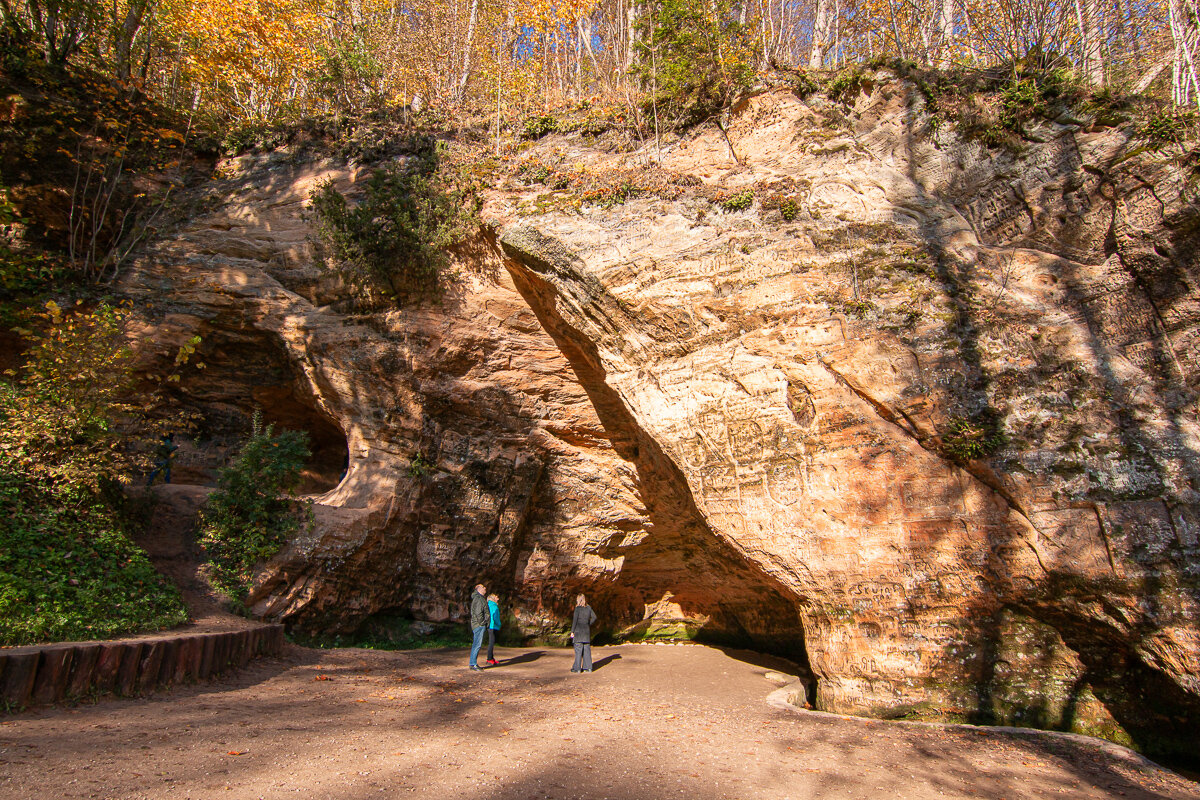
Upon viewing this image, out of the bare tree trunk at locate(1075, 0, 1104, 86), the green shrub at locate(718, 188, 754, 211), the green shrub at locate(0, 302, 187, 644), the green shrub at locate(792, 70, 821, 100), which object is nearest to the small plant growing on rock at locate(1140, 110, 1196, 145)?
the bare tree trunk at locate(1075, 0, 1104, 86)

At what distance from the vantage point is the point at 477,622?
909 centimetres

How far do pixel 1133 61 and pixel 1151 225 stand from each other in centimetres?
629

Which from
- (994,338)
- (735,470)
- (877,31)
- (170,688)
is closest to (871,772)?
(735,470)

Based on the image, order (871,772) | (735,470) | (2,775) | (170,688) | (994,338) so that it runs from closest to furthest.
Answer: (2,775), (871,772), (170,688), (994,338), (735,470)

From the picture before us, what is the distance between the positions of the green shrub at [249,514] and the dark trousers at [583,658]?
532 centimetres

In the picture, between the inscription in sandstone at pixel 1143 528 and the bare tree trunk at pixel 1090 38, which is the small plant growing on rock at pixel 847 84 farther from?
the inscription in sandstone at pixel 1143 528

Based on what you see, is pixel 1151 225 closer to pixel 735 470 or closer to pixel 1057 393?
pixel 1057 393

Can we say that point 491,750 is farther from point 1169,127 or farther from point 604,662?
point 1169,127

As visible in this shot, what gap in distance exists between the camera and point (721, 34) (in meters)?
11.9

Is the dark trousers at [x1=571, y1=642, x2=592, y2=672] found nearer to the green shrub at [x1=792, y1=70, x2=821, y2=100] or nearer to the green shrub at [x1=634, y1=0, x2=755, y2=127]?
the green shrub at [x1=634, y1=0, x2=755, y2=127]

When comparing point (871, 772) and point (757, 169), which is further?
point (757, 169)

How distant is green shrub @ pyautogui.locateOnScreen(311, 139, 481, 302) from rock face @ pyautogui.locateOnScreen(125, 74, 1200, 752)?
1.75 feet

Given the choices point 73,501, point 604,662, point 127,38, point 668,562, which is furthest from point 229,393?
point 668,562

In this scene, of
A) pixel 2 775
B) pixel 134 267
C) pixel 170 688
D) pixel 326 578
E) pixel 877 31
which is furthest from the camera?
pixel 877 31
